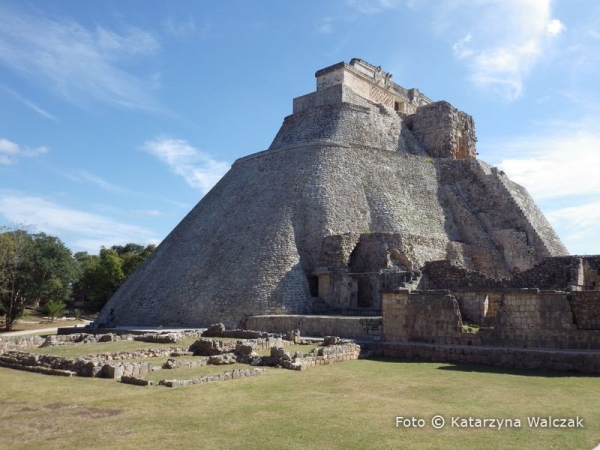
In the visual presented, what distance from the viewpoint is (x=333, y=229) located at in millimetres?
26312

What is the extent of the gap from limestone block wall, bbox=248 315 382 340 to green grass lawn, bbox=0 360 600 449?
5872mm

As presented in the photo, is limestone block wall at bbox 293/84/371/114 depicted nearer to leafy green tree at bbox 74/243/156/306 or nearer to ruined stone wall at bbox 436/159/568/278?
ruined stone wall at bbox 436/159/568/278

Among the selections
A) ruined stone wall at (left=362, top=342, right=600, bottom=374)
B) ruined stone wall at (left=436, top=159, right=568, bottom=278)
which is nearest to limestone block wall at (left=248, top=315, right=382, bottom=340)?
ruined stone wall at (left=362, top=342, right=600, bottom=374)

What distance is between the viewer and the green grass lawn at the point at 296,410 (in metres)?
6.47

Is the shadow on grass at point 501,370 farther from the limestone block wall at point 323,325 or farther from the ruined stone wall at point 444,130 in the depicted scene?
the ruined stone wall at point 444,130

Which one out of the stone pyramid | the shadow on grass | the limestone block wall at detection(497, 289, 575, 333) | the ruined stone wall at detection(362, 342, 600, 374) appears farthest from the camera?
the stone pyramid

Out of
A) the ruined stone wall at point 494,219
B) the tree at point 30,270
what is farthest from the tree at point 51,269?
the ruined stone wall at point 494,219

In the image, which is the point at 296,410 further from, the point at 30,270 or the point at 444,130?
the point at 30,270

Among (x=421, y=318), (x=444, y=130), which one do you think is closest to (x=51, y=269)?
(x=444, y=130)

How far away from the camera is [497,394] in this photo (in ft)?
30.7

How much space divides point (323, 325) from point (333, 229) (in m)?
7.76

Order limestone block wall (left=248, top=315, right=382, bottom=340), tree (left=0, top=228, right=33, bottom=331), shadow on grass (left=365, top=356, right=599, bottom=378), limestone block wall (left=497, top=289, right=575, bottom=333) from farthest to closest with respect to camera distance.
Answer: tree (left=0, top=228, right=33, bottom=331), limestone block wall (left=248, top=315, right=382, bottom=340), limestone block wall (left=497, top=289, right=575, bottom=333), shadow on grass (left=365, top=356, right=599, bottom=378)

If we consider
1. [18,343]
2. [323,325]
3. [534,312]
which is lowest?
[18,343]

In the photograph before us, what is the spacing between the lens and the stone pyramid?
23766mm
